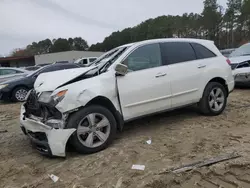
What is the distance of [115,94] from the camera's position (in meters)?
4.06

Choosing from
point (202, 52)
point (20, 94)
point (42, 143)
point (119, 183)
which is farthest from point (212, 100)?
point (20, 94)

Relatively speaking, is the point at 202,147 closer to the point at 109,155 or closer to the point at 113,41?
the point at 109,155

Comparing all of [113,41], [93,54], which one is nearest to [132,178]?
[93,54]

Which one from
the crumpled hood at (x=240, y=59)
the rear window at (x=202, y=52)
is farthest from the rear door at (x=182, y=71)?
the crumpled hood at (x=240, y=59)

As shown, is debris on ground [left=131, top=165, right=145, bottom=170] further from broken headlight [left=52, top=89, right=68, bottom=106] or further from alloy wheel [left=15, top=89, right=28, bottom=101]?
alloy wheel [left=15, top=89, right=28, bottom=101]

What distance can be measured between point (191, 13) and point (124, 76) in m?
56.3

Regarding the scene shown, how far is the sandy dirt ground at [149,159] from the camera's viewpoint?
297cm

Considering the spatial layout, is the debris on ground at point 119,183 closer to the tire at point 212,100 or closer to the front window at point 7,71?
the tire at point 212,100

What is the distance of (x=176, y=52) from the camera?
4984mm

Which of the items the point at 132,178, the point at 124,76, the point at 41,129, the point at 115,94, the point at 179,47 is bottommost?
the point at 132,178

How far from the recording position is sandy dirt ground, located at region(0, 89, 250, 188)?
2.97 metres

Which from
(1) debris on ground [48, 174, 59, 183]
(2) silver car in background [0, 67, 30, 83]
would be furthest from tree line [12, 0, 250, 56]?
(1) debris on ground [48, 174, 59, 183]

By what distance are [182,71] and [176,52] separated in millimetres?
417

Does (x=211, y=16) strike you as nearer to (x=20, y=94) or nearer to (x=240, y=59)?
(x=240, y=59)
